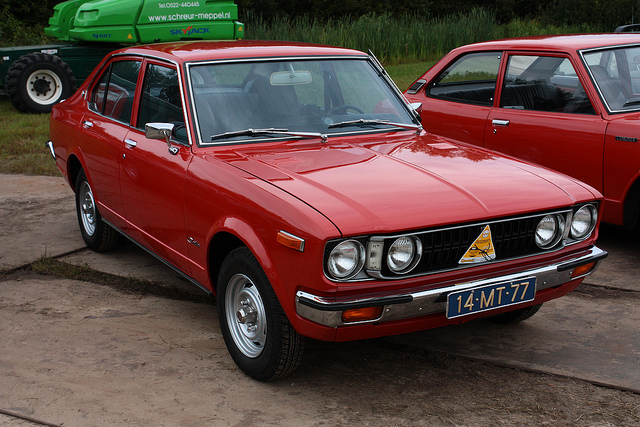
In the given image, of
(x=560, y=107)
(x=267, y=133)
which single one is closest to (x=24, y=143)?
(x=267, y=133)

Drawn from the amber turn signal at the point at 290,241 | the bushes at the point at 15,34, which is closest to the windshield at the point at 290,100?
the amber turn signal at the point at 290,241

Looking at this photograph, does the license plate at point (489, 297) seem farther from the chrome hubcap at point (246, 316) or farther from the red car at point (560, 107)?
the red car at point (560, 107)

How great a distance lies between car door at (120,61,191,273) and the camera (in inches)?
163

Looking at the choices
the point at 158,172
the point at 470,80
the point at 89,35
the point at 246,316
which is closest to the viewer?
the point at 246,316

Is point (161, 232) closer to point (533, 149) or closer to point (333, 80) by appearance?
point (333, 80)

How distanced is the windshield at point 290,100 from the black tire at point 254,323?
0.89 meters

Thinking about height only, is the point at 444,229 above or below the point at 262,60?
below

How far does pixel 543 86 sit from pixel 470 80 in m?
0.85

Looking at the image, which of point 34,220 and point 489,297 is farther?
point 34,220

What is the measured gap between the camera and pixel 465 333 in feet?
14.1

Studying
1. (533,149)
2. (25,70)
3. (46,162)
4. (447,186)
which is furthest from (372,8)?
(447,186)

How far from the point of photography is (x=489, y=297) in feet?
10.8

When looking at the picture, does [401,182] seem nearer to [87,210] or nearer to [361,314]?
[361,314]

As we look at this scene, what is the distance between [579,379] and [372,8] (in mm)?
36834
